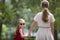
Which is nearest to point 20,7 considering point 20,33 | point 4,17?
point 4,17

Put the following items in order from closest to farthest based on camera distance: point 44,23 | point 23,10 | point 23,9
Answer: point 44,23 → point 23,9 → point 23,10

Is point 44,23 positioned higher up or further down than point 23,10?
further down

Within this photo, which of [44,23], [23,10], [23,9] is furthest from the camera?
[23,10]

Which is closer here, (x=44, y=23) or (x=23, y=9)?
(x=44, y=23)

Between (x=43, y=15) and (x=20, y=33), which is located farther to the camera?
(x=20, y=33)

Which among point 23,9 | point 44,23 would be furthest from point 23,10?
point 44,23

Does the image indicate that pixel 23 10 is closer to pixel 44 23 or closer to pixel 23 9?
pixel 23 9

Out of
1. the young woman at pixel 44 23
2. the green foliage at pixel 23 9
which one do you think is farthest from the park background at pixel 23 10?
the young woman at pixel 44 23

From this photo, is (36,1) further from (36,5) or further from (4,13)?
(4,13)

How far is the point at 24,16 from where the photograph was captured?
18781 mm

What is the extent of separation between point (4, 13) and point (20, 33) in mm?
9798

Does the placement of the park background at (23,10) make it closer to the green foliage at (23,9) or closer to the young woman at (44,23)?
the green foliage at (23,9)

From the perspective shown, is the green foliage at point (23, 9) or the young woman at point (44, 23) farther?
the green foliage at point (23, 9)

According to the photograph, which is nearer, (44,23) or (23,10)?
(44,23)
